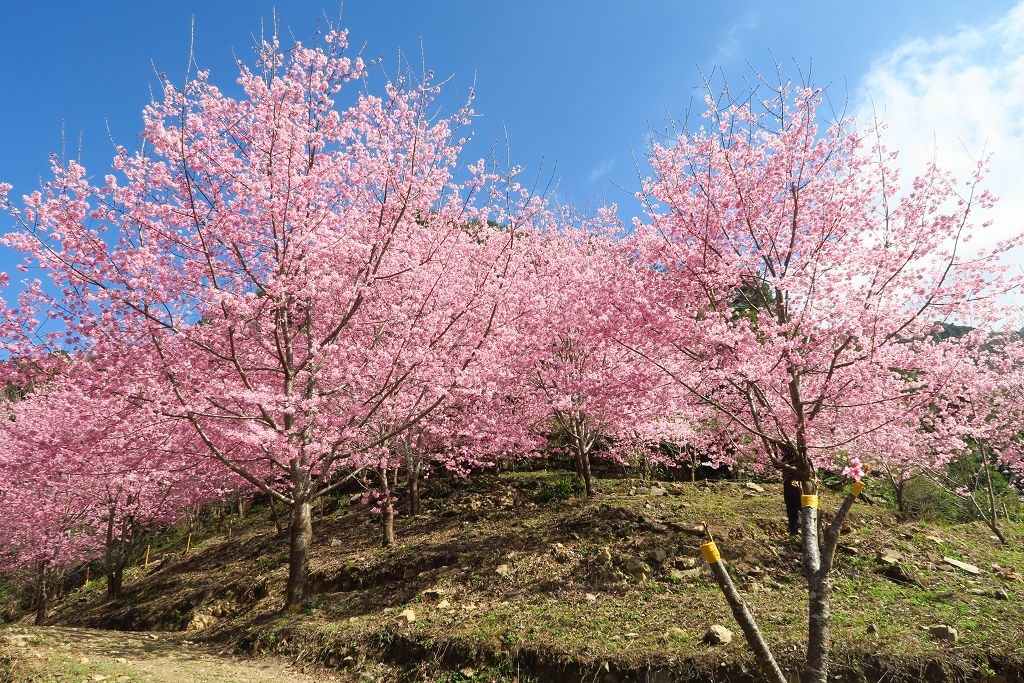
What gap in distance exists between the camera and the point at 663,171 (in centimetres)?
750

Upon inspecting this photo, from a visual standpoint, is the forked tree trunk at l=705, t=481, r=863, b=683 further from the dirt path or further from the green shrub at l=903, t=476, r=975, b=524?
the green shrub at l=903, t=476, r=975, b=524

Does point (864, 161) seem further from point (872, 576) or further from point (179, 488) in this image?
point (179, 488)

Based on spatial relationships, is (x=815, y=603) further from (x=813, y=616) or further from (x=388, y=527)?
(x=388, y=527)

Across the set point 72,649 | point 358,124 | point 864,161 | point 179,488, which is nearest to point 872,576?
point 864,161

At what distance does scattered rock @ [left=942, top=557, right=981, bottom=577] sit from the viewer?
8375 mm

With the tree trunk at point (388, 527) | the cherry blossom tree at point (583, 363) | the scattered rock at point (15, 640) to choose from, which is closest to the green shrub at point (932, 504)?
the cherry blossom tree at point (583, 363)

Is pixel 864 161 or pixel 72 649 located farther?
pixel 72 649

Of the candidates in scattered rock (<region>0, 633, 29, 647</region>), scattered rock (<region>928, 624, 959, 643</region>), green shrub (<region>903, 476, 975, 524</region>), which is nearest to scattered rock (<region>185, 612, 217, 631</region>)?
scattered rock (<region>0, 633, 29, 647</region>)

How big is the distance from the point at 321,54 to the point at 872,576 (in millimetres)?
11955

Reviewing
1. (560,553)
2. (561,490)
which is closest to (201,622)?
(560,553)

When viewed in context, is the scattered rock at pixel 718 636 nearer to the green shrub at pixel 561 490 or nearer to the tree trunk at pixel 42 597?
the green shrub at pixel 561 490

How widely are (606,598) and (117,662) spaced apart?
674 cm

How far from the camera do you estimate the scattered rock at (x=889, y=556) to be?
8492 mm

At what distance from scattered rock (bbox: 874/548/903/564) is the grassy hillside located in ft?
0.14
